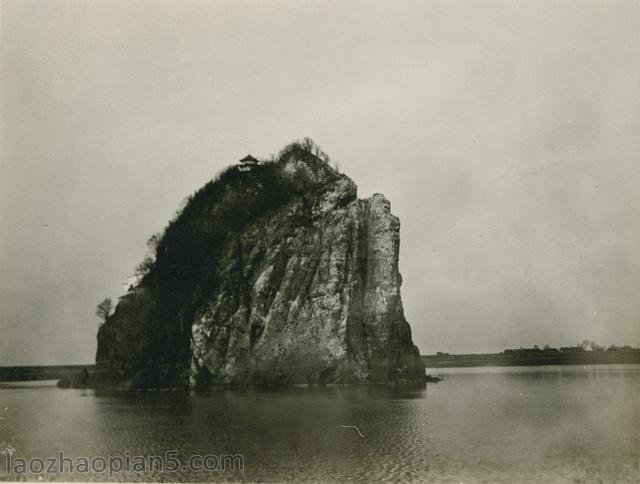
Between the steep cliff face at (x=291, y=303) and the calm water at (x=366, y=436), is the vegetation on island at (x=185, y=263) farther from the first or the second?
the calm water at (x=366, y=436)

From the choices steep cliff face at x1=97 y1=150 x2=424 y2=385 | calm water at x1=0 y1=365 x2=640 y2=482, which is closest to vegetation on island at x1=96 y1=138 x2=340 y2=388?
steep cliff face at x1=97 y1=150 x2=424 y2=385

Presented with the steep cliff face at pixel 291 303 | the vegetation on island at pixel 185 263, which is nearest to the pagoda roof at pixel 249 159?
the vegetation on island at pixel 185 263

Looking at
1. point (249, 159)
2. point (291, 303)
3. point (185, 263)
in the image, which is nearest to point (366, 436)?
point (291, 303)

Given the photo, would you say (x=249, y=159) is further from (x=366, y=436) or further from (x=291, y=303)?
(x=366, y=436)

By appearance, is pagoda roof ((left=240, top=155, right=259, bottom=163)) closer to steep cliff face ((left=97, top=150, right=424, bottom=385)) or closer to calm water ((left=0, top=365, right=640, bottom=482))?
steep cliff face ((left=97, top=150, right=424, bottom=385))

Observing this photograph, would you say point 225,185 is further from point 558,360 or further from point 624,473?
point 558,360
